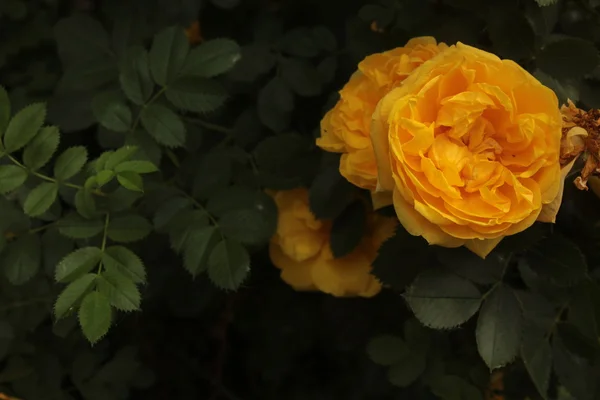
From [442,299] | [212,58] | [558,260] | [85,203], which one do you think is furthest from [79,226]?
[558,260]

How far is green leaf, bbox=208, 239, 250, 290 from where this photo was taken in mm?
743

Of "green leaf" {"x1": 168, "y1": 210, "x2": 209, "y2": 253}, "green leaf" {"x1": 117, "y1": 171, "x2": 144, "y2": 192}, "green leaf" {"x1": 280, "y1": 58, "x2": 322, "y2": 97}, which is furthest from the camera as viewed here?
"green leaf" {"x1": 280, "y1": 58, "x2": 322, "y2": 97}

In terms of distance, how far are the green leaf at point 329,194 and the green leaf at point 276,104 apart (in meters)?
0.14

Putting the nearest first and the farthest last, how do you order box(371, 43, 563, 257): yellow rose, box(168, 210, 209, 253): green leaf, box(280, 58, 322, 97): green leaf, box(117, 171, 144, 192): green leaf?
box(371, 43, 563, 257): yellow rose
box(117, 171, 144, 192): green leaf
box(168, 210, 209, 253): green leaf
box(280, 58, 322, 97): green leaf

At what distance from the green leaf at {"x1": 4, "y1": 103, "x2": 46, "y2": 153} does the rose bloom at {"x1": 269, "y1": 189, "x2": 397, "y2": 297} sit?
287 millimetres

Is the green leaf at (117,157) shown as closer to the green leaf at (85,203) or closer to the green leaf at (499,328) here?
the green leaf at (85,203)

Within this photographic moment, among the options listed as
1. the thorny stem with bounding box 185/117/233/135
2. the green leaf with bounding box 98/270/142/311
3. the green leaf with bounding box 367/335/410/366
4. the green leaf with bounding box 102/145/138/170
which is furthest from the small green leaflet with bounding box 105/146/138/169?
the green leaf with bounding box 367/335/410/366

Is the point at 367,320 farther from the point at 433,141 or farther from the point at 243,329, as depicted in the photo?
the point at 433,141

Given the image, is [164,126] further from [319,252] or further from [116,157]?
[319,252]

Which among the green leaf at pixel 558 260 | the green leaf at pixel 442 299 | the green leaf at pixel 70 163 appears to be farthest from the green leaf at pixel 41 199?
the green leaf at pixel 558 260

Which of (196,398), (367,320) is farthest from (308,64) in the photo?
(196,398)

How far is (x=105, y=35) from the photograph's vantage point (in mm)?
953

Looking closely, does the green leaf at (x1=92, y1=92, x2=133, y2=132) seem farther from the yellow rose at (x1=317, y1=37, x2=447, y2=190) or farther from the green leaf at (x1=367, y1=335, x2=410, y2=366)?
the green leaf at (x1=367, y1=335, x2=410, y2=366)

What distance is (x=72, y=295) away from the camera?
667 mm
